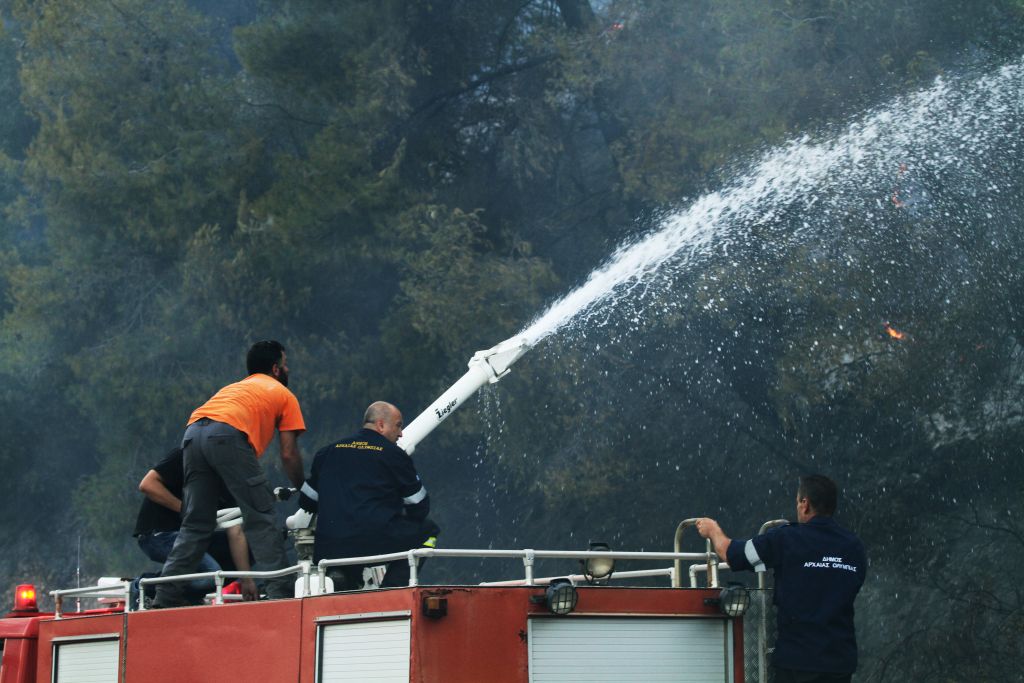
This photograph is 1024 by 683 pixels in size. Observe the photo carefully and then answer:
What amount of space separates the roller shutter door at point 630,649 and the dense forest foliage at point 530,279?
45.6ft

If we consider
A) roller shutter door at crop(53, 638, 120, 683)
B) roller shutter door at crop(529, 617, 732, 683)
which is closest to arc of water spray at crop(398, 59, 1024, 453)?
roller shutter door at crop(53, 638, 120, 683)

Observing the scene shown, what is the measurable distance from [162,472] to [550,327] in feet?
15.5

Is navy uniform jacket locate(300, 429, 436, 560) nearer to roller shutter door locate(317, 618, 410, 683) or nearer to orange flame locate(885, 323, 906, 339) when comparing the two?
roller shutter door locate(317, 618, 410, 683)

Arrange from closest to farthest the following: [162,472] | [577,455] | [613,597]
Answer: [613,597] < [162,472] < [577,455]

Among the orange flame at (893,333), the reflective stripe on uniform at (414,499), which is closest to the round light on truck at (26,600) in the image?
the reflective stripe on uniform at (414,499)

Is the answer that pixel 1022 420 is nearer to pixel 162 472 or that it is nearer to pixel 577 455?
pixel 577 455

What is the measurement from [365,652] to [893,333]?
15428 millimetres

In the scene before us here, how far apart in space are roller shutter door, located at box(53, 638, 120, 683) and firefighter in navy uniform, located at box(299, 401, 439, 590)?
1329 mm

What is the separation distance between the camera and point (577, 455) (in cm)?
2377

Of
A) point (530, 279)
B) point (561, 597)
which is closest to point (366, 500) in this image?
point (561, 597)

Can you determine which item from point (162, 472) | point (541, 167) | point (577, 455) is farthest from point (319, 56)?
point (162, 472)

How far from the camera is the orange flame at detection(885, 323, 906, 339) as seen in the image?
2083 cm

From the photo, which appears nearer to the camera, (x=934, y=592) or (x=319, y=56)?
(x=934, y=592)

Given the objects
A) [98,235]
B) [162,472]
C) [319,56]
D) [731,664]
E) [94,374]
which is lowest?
[731,664]
